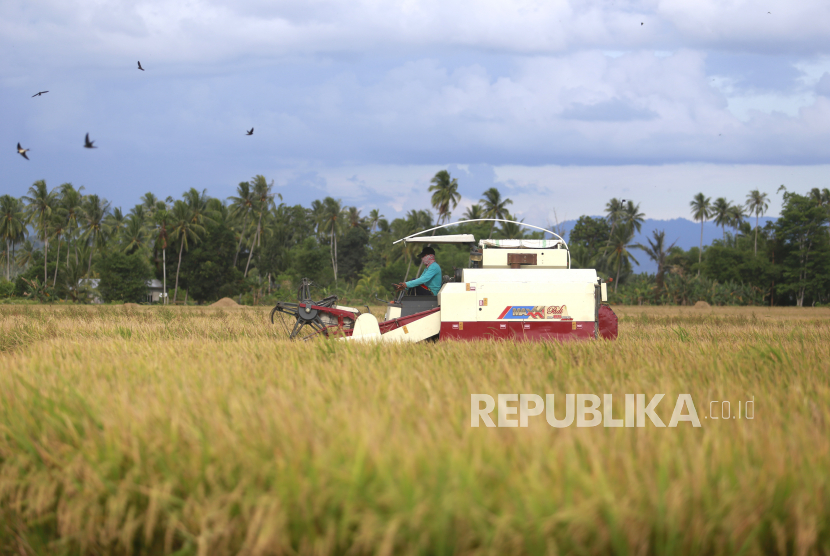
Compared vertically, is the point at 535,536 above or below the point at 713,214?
below

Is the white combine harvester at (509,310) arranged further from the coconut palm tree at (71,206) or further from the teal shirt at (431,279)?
the coconut palm tree at (71,206)

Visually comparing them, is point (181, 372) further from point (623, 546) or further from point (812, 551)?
point (812, 551)

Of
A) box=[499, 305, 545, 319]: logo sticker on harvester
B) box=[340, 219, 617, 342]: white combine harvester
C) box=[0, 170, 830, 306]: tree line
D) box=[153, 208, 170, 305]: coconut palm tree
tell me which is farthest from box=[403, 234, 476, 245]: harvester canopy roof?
box=[153, 208, 170, 305]: coconut palm tree

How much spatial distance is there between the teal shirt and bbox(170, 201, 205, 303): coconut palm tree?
56.4m

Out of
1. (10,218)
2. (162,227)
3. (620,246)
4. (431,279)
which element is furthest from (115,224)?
(431,279)

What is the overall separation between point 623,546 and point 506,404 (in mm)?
2017

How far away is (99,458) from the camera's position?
3.49 m

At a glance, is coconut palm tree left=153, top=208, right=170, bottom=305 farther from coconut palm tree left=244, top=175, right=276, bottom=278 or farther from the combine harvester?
the combine harvester

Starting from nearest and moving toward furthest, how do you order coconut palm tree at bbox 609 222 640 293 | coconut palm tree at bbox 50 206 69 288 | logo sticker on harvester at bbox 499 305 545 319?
logo sticker on harvester at bbox 499 305 545 319, coconut palm tree at bbox 609 222 640 293, coconut palm tree at bbox 50 206 69 288

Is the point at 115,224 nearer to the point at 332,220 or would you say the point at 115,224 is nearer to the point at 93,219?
the point at 93,219

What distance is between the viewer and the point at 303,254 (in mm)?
70000

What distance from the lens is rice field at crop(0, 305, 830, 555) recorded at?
2646mm

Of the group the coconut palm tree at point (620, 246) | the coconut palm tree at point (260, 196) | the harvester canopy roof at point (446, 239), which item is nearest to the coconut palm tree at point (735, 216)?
the coconut palm tree at point (620, 246)

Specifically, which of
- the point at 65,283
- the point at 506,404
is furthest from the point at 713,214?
the point at 506,404
